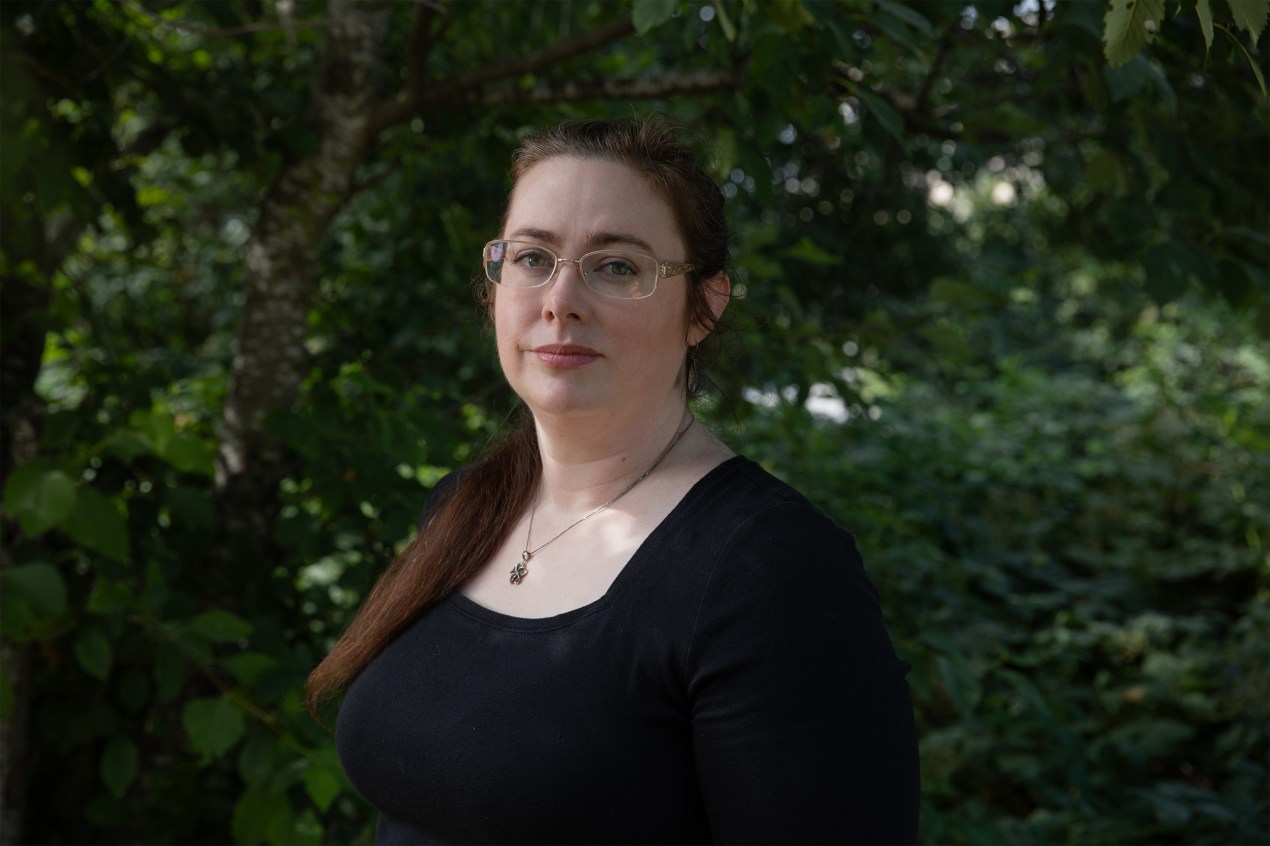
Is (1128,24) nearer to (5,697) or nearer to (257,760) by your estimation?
(257,760)

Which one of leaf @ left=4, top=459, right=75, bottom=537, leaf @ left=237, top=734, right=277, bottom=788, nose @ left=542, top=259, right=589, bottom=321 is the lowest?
leaf @ left=237, top=734, right=277, bottom=788

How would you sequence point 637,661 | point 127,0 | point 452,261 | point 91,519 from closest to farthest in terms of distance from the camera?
1. point 637,661
2. point 91,519
3. point 127,0
4. point 452,261

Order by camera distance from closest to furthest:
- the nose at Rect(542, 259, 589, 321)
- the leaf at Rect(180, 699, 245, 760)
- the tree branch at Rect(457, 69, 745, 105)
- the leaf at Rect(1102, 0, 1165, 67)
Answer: the leaf at Rect(1102, 0, 1165, 67) → the nose at Rect(542, 259, 589, 321) → the leaf at Rect(180, 699, 245, 760) → the tree branch at Rect(457, 69, 745, 105)

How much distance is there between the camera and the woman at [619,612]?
3.63ft

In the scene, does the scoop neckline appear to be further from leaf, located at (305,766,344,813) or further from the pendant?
leaf, located at (305,766,344,813)

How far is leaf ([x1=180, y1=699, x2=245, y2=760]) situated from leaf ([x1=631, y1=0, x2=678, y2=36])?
141 cm

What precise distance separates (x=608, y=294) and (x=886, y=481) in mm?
2843

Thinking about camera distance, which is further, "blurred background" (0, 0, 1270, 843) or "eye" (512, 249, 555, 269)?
"blurred background" (0, 0, 1270, 843)

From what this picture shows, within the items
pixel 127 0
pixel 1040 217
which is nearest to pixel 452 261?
pixel 127 0

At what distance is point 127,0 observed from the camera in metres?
2.22

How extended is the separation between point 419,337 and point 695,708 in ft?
6.64

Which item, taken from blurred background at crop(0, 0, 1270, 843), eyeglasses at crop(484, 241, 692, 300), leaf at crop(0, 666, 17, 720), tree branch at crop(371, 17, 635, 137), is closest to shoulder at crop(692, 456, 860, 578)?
eyeglasses at crop(484, 241, 692, 300)

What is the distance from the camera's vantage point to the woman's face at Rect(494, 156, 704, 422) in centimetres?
139

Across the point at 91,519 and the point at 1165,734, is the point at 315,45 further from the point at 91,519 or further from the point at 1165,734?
the point at 1165,734
